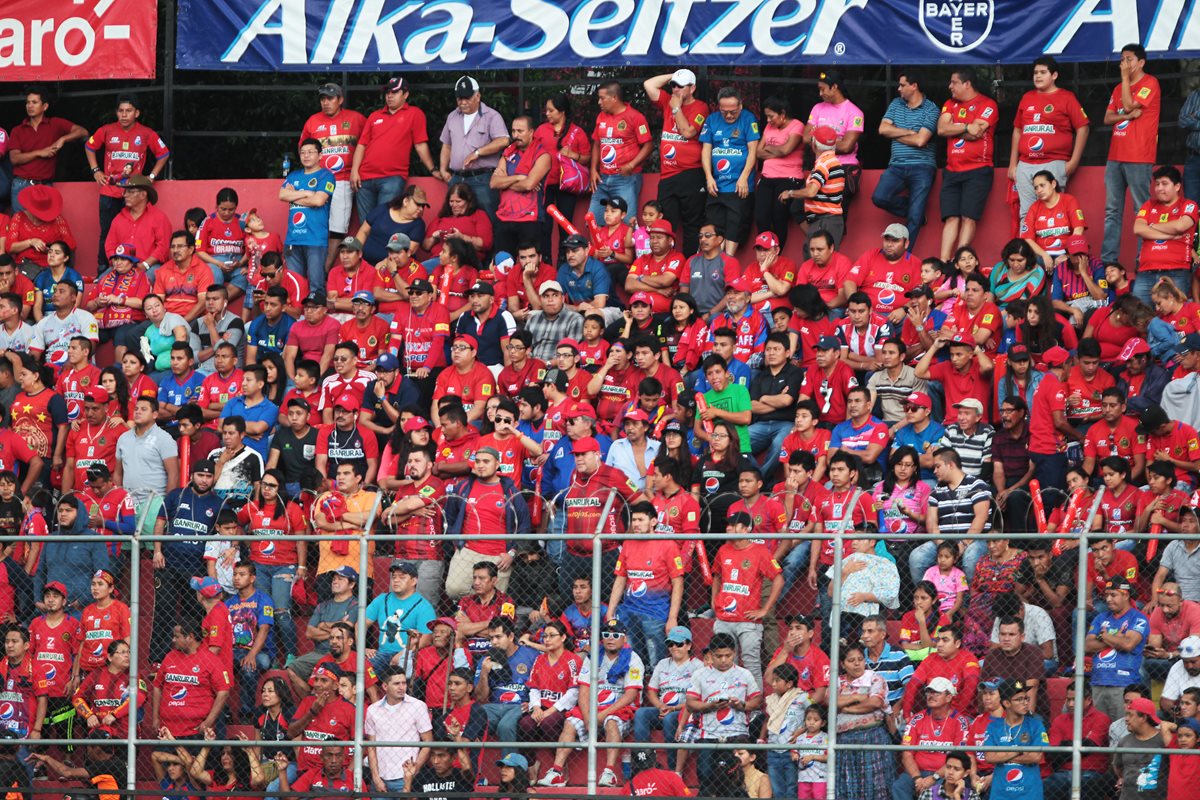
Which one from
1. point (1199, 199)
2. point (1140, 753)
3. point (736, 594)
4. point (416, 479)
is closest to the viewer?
point (1140, 753)

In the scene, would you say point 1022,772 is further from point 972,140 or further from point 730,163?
point 730,163

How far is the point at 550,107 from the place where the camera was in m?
19.8

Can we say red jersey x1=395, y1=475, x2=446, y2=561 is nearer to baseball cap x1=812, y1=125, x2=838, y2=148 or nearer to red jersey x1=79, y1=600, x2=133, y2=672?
red jersey x1=79, y1=600, x2=133, y2=672

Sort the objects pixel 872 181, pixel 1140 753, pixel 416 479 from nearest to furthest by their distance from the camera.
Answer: pixel 1140 753 → pixel 416 479 → pixel 872 181

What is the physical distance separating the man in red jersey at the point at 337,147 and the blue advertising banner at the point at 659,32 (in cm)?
52

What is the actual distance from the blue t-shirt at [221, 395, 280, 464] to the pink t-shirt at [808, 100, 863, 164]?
5.75 m

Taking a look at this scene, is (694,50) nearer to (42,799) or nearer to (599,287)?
(599,287)

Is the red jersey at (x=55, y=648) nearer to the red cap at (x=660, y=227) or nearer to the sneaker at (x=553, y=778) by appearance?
the sneaker at (x=553, y=778)

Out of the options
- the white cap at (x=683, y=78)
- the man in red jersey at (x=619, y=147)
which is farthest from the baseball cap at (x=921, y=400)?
the white cap at (x=683, y=78)

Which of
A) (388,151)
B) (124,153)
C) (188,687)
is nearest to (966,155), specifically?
(388,151)

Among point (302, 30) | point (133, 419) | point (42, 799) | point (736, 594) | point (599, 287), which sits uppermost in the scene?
point (302, 30)

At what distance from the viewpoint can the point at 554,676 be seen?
13.1m

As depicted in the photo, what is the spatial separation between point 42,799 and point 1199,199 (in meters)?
11.3

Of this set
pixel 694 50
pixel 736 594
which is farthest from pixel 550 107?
pixel 736 594
